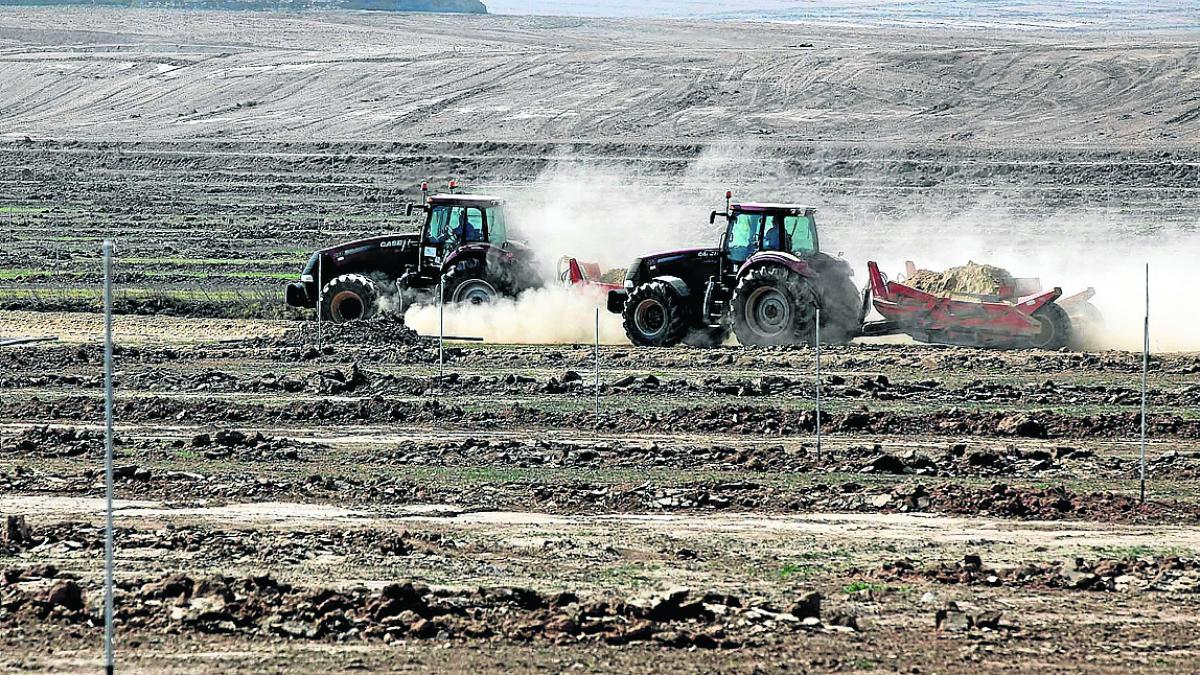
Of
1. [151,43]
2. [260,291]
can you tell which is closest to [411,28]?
[151,43]

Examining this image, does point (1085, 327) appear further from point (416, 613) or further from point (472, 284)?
point (416, 613)

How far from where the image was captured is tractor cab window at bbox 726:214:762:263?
928 inches

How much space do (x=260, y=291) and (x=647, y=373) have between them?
10.1 metres

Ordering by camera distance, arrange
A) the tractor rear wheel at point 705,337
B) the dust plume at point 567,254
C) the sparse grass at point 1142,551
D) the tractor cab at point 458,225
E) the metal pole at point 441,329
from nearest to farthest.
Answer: the sparse grass at point 1142,551 → the metal pole at point 441,329 → the tractor rear wheel at point 705,337 → the dust plume at point 567,254 → the tractor cab at point 458,225

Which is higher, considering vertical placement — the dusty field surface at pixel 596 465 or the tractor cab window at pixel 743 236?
the tractor cab window at pixel 743 236

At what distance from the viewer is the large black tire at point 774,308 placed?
75.7ft

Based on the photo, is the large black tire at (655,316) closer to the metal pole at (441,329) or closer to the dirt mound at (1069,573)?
the metal pole at (441,329)

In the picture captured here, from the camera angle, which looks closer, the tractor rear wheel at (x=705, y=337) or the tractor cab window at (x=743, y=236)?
the tractor cab window at (x=743, y=236)

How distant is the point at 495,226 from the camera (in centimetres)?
2562

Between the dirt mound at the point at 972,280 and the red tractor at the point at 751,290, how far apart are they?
41.1 inches

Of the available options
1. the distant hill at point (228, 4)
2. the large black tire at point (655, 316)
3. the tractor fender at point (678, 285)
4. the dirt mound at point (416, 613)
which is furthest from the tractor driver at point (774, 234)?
the distant hill at point (228, 4)

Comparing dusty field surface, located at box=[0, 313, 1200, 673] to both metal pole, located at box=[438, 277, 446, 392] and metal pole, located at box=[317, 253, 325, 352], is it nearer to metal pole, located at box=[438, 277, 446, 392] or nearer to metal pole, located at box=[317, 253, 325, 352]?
metal pole, located at box=[438, 277, 446, 392]

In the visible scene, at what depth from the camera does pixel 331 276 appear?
26312mm

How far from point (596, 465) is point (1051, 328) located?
847 centimetres
